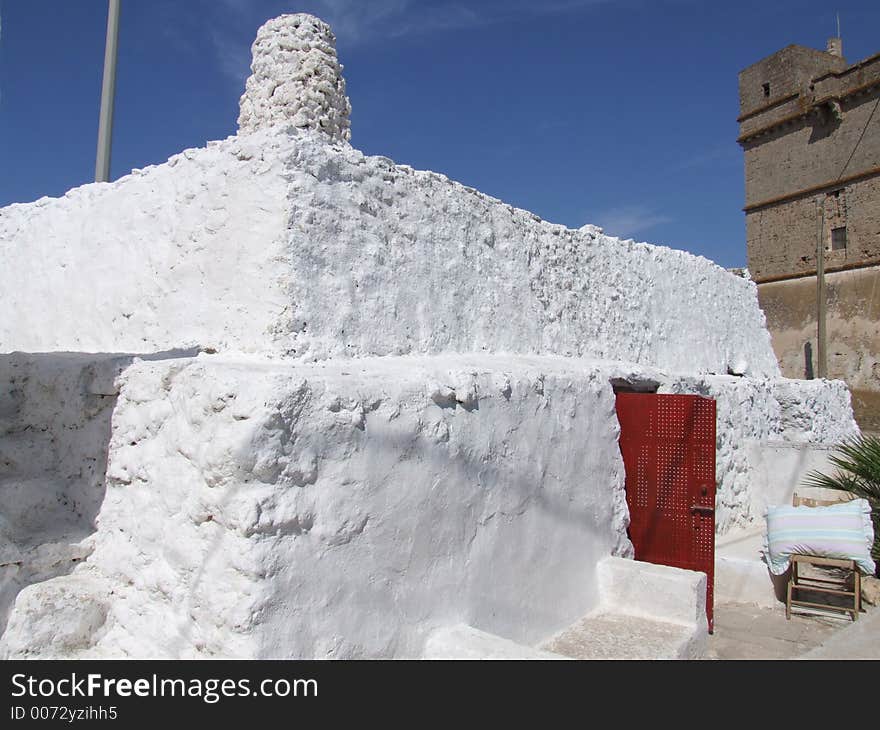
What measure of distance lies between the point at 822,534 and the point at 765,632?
0.93 meters

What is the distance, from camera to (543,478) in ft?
15.0

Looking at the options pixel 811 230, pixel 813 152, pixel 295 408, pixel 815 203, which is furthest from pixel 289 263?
pixel 813 152

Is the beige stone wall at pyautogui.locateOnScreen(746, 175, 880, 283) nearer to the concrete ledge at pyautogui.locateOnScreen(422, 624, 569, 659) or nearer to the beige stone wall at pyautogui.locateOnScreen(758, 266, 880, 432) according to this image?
the beige stone wall at pyautogui.locateOnScreen(758, 266, 880, 432)

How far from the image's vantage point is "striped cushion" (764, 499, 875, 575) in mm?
5711

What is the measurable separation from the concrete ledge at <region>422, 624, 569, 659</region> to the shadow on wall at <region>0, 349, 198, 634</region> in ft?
5.82

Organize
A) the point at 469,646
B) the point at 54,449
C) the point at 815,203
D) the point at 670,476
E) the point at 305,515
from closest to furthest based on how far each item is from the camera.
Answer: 1. the point at 305,515
2. the point at 469,646
3. the point at 54,449
4. the point at 670,476
5. the point at 815,203

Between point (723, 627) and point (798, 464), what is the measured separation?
9.79 ft

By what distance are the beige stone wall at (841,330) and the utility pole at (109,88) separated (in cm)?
1607

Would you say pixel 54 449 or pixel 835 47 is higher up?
pixel 835 47

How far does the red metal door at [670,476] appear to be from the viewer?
17.9ft

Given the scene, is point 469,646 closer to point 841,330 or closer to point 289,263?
point 289,263

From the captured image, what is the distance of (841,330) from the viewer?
1695cm
